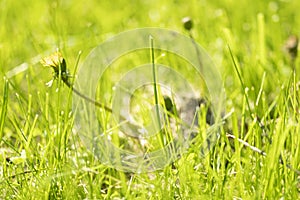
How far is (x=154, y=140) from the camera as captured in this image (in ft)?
5.08

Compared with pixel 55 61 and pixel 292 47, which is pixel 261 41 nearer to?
pixel 292 47

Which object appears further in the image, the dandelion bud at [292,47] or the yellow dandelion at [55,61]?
the dandelion bud at [292,47]

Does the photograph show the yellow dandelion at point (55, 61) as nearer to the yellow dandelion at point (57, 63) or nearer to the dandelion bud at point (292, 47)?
the yellow dandelion at point (57, 63)

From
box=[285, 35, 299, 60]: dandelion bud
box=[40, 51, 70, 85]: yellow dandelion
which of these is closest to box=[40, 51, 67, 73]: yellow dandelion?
box=[40, 51, 70, 85]: yellow dandelion

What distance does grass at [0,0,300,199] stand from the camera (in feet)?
4.50

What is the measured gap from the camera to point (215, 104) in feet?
5.72

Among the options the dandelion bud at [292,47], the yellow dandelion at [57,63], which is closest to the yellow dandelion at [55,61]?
the yellow dandelion at [57,63]

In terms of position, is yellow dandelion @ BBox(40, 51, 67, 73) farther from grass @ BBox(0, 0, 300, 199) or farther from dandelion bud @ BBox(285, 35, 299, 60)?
dandelion bud @ BBox(285, 35, 299, 60)

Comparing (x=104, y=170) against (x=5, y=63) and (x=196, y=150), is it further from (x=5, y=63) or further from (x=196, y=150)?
(x=5, y=63)

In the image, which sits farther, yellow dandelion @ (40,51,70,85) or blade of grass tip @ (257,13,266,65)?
blade of grass tip @ (257,13,266,65)

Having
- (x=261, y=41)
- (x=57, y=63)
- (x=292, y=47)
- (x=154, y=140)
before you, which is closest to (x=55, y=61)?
(x=57, y=63)

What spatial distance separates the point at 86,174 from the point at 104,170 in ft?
0.16

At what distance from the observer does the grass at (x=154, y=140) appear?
137cm

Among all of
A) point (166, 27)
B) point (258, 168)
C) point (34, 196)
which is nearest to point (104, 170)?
point (34, 196)
